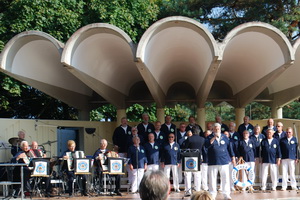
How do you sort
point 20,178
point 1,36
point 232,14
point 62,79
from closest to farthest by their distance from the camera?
point 20,178
point 62,79
point 1,36
point 232,14

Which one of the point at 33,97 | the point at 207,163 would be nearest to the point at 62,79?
the point at 33,97

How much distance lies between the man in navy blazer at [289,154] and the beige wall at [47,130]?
4.76 ft

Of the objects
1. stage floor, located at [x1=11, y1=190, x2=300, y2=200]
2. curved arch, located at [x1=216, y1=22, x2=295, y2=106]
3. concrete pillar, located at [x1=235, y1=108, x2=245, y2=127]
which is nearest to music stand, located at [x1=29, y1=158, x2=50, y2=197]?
stage floor, located at [x1=11, y1=190, x2=300, y2=200]

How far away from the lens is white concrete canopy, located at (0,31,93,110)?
535 inches

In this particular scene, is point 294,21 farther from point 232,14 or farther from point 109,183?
point 109,183

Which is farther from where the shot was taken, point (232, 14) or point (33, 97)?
point (232, 14)

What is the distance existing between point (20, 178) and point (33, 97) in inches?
359

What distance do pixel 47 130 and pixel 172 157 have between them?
4.52m

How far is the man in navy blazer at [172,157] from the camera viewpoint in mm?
12438

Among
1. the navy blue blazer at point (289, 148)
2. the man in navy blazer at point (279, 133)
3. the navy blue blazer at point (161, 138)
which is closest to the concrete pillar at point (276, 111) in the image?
the man in navy blazer at point (279, 133)

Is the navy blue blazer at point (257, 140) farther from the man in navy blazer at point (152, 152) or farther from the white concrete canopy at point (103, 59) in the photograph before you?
the white concrete canopy at point (103, 59)

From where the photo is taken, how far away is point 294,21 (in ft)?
73.5

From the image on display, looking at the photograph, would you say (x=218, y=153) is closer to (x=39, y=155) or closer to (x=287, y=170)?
(x=287, y=170)

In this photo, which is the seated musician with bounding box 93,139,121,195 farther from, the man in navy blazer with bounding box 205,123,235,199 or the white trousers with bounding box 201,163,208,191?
the man in navy blazer with bounding box 205,123,235,199
